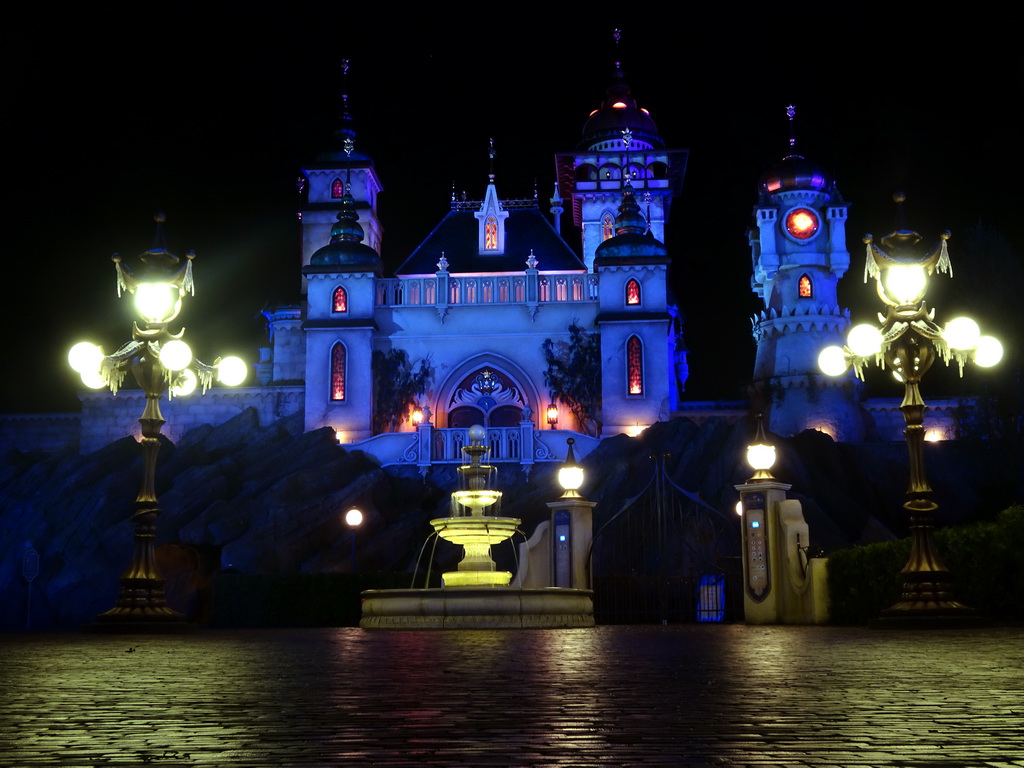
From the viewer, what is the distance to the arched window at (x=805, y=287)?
5041 centimetres

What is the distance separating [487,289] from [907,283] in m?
33.2

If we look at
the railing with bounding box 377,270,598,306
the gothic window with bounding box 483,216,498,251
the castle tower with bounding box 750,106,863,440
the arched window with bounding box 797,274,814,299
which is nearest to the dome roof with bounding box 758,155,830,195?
the castle tower with bounding box 750,106,863,440

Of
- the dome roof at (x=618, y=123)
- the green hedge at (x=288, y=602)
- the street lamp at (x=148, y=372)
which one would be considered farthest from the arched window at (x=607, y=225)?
the street lamp at (x=148, y=372)

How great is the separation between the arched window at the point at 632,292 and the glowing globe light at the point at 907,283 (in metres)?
31.0

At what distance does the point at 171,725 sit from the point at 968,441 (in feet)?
141

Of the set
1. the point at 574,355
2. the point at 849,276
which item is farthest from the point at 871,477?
the point at 849,276

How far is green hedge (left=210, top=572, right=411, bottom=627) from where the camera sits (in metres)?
24.6

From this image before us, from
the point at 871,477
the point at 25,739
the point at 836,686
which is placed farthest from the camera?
the point at 871,477

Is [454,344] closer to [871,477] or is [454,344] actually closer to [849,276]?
[871,477]

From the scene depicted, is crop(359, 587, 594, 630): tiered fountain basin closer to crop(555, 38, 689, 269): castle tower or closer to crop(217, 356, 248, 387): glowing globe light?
crop(217, 356, 248, 387): glowing globe light

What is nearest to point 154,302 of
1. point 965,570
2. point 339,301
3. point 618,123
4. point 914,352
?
point 914,352

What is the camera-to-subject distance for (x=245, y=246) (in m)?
64.0

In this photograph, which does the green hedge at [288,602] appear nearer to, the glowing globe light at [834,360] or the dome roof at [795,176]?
the glowing globe light at [834,360]

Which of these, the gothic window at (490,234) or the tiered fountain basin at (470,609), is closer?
the tiered fountain basin at (470,609)
